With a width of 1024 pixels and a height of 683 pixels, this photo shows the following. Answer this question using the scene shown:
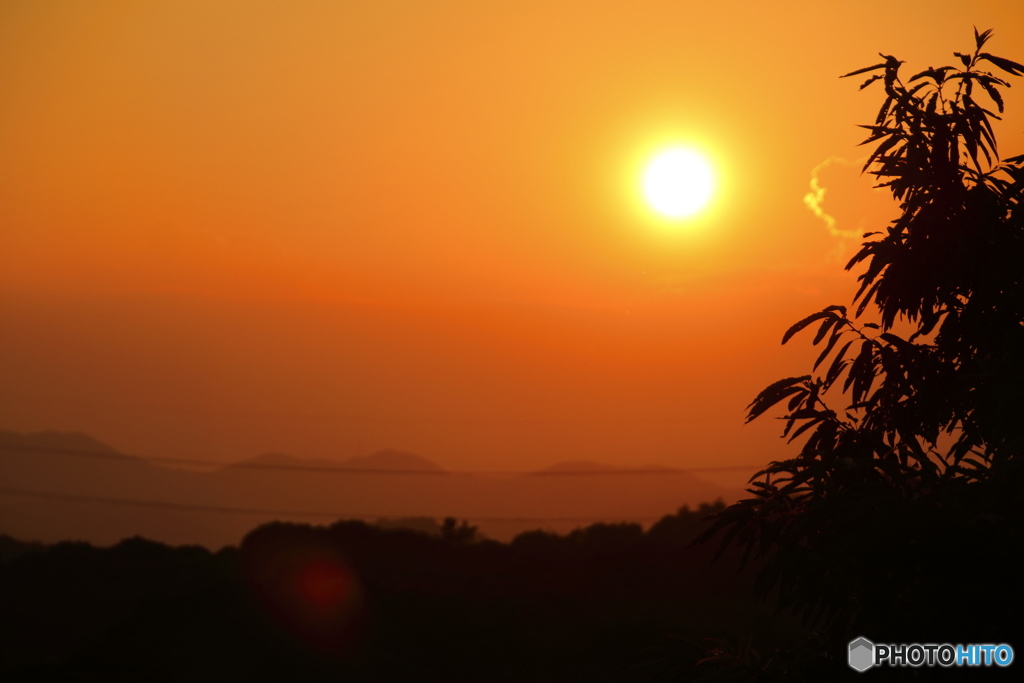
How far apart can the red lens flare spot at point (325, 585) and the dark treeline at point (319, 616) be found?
0.30ft

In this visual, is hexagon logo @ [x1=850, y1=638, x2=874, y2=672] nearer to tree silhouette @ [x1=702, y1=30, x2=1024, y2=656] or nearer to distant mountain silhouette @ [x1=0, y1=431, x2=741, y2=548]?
tree silhouette @ [x1=702, y1=30, x2=1024, y2=656]

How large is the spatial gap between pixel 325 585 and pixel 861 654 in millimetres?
29178

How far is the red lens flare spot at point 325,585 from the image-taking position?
1203 inches

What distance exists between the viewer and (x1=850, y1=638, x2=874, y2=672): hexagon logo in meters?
5.96

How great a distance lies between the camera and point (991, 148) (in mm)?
7840

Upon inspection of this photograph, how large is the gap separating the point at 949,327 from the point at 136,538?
1440 inches

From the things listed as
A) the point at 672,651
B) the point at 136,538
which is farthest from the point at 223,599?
the point at 672,651

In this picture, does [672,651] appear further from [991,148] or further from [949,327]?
[991,148]

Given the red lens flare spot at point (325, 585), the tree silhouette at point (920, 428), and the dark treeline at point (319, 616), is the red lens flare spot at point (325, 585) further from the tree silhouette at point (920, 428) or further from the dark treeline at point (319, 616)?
the tree silhouette at point (920, 428)

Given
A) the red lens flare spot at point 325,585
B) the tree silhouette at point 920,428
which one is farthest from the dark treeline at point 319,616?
the tree silhouette at point 920,428

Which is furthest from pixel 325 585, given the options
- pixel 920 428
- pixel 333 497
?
pixel 333 497

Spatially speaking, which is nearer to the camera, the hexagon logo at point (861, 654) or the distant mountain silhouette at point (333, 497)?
the hexagon logo at point (861, 654)

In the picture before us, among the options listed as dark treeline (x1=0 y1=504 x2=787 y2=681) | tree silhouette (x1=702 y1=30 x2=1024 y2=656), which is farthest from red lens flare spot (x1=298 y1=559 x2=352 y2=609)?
tree silhouette (x1=702 y1=30 x2=1024 y2=656)

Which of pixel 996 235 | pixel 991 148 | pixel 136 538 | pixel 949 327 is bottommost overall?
pixel 136 538
